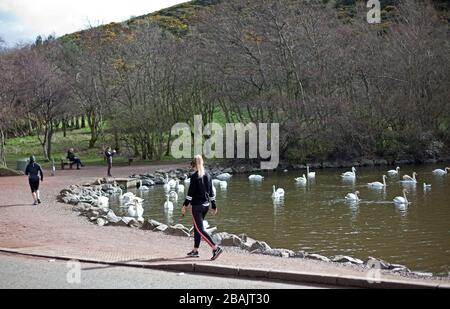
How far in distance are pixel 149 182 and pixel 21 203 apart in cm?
1317

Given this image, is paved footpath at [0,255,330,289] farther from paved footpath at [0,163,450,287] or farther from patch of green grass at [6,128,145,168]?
patch of green grass at [6,128,145,168]

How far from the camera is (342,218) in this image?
67.8 ft

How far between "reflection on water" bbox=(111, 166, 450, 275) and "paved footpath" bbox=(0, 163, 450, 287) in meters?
3.10

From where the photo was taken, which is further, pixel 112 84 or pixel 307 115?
pixel 112 84

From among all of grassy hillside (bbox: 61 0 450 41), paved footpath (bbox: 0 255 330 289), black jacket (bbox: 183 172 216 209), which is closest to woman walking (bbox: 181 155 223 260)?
black jacket (bbox: 183 172 216 209)

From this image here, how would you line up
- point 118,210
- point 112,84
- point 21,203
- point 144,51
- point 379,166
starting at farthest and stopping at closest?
point 112,84 → point 144,51 → point 379,166 → point 118,210 → point 21,203

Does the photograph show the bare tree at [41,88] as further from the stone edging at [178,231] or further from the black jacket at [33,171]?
the black jacket at [33,171]

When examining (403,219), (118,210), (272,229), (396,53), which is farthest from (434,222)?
Result: (396,53)

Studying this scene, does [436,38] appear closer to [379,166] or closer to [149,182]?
[379,166]

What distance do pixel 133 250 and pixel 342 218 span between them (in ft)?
30.3

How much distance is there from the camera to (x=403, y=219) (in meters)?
20.0

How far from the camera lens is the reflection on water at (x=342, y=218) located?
1549 cm

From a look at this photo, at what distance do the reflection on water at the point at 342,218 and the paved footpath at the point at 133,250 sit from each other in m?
3.10

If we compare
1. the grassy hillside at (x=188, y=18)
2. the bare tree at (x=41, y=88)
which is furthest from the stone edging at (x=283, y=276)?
the grassy hillside at (x=188, y=18)
